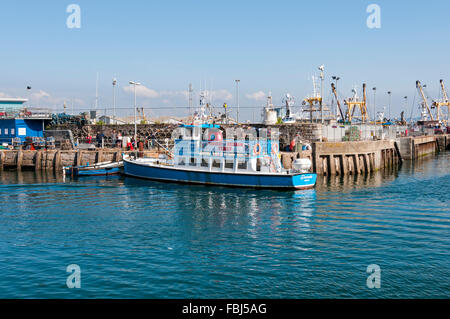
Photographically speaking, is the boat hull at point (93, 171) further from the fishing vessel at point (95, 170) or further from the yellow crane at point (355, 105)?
the yellow crane at point (355, 105)

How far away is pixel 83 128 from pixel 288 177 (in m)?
36.4

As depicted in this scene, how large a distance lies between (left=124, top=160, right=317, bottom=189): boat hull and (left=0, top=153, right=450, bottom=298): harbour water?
3.83 ft

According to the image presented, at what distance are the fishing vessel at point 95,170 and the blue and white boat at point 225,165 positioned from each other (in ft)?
13.3

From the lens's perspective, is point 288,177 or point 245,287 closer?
point 245,287

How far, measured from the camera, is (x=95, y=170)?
4356 cm

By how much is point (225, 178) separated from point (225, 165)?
1.38m

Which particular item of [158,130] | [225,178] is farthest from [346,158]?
[158,130]

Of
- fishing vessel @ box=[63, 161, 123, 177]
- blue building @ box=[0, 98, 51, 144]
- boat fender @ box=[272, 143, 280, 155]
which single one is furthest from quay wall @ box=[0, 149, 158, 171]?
boat fender @ box=[272, 143, 280, 155]

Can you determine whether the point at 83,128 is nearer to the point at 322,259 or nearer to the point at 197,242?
the point at 197,242

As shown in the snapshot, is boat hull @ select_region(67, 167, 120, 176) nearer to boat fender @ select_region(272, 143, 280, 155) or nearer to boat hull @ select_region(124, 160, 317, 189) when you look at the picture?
boat hull @ select_region(124, 160, 317, 189)

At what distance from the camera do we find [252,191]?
34500 mm

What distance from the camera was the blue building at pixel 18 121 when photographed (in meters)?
55.0

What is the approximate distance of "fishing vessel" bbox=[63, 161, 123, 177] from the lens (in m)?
42.9

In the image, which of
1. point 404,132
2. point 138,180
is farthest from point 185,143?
point 404,132
